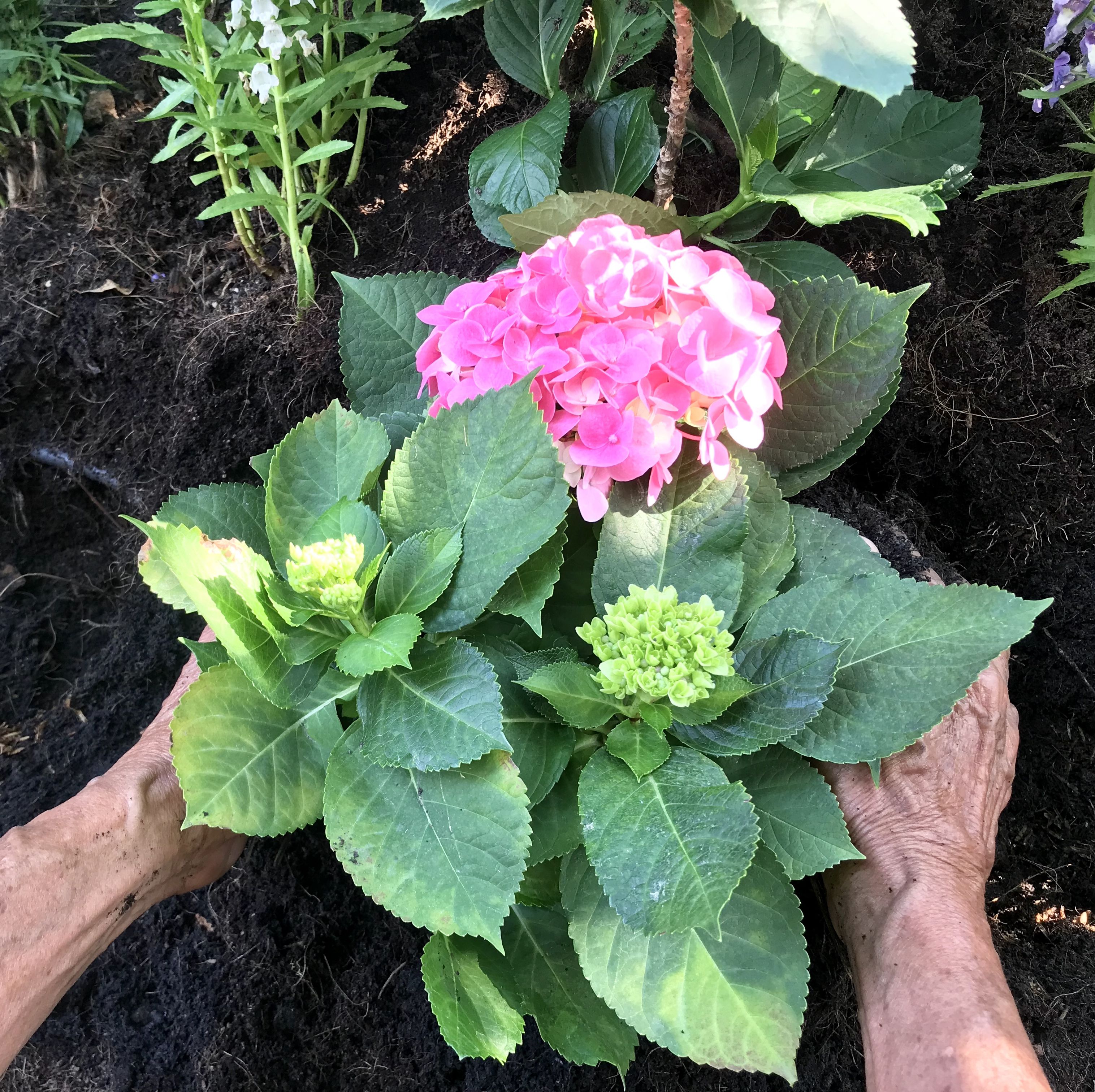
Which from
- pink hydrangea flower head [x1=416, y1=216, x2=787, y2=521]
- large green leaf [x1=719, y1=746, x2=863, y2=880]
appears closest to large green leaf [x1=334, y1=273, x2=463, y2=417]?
pink hydrangea flower head [x1=416, y1=216, x2=787, y2=521]

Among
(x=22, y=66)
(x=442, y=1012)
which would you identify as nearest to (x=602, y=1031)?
(x=442, y=1012)

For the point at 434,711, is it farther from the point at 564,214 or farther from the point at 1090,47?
the point at 1090,47

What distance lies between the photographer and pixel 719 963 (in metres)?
0.77

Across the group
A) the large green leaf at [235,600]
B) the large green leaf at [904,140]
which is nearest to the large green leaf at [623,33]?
the large green leaf at [904,140]

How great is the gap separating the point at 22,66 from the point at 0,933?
1.57 metres

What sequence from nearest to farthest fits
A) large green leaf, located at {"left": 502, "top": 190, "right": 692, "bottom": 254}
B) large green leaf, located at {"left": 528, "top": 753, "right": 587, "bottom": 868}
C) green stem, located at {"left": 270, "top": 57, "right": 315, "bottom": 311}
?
large green leaf, located at {"left": 528, "top": 753, "right": 587, "bottom": 868} → large green leaf, located at {"left": 502, "top": 190, "right": 692, "bottom": 254} → green stem, located at {"left": 270, "top": 57, "right": 315, "bottom": 311}

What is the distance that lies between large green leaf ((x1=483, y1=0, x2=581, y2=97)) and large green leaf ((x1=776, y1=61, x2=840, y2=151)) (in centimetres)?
33

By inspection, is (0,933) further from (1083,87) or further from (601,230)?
(1083,87)

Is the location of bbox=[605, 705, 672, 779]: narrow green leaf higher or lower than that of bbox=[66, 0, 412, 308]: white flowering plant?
lower

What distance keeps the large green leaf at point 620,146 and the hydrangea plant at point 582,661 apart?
1.58 feet

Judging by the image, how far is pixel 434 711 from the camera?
765 mm

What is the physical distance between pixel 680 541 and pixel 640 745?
8.5 inches

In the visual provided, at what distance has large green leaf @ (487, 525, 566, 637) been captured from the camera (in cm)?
81

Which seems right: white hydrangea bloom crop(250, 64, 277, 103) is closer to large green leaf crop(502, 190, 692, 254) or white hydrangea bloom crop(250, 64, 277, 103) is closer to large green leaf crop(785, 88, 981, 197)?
large green leaf crop(502, 190, 692, 254)
